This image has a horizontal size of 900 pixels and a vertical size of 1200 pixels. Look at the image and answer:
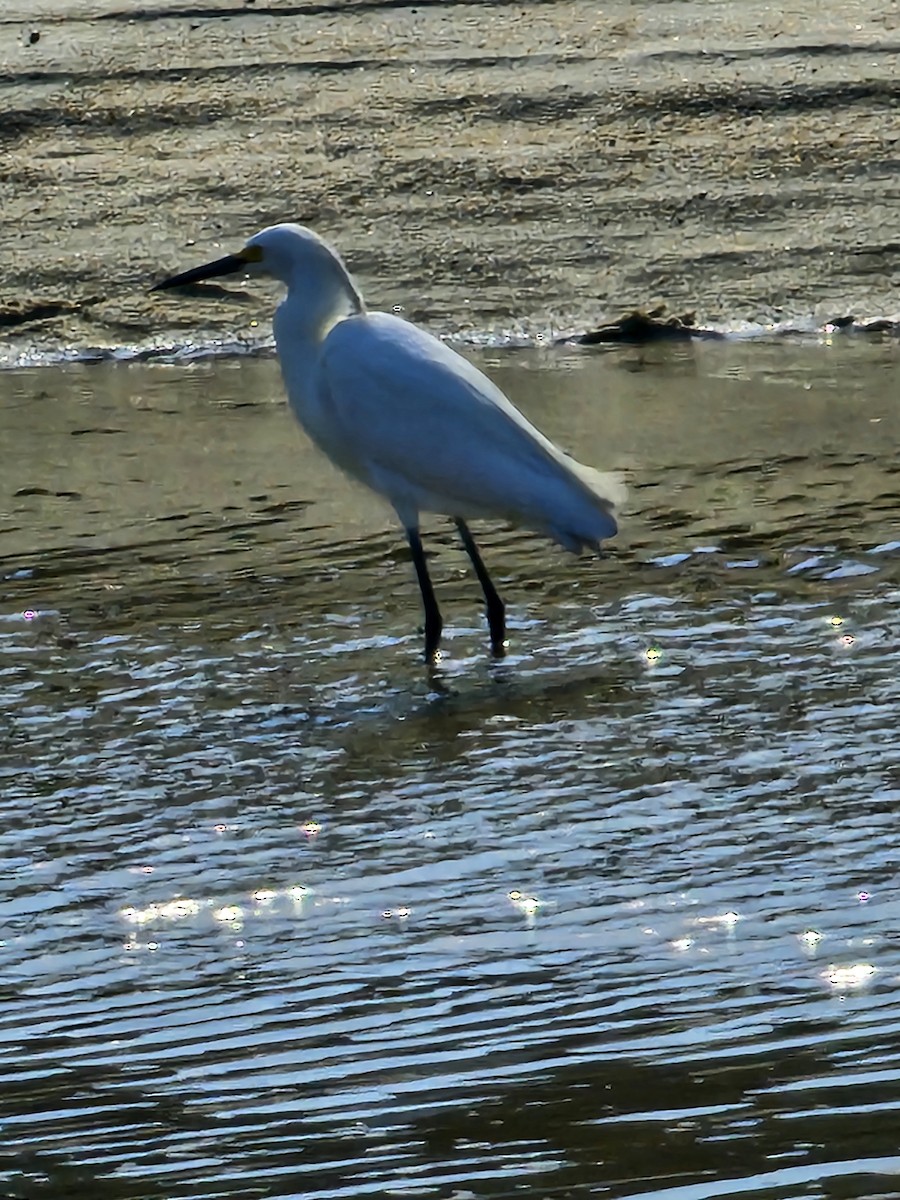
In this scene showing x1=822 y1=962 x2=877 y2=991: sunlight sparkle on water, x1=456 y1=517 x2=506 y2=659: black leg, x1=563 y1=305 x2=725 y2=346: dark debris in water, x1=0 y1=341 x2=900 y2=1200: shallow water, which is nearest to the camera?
x1=0 y1=341 x2=900 y2=1200: shallow water

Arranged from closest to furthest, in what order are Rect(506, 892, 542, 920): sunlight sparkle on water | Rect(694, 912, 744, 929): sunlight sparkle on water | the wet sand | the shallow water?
1. the shallow water
2. Rect(694, 912, 744, 929): sunlight sparkle on water
3. Rect(506, 892, 542, 920): sunlight sparkle on water
4. the wet sand

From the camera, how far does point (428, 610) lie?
6.57 metres

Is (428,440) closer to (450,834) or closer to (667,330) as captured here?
(450,834)

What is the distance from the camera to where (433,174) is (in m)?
11.8

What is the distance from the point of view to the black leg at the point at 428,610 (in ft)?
21.4

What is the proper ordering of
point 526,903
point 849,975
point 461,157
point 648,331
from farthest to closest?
point 461,157 < point 648,331 < point 526,903 < point 849,975

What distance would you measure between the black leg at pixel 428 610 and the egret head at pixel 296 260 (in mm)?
851

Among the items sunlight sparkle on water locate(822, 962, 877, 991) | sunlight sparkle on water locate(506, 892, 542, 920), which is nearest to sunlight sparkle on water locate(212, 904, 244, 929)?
sunlight sparkle on water locate(506, 892, 542, 920)

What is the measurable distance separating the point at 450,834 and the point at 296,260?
256 cm

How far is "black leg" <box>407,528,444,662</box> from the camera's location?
257 inches

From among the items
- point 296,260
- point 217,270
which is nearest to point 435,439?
point 296,260

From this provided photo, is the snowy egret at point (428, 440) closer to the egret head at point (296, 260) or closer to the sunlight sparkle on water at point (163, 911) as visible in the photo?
the egret head at point (296, 260)

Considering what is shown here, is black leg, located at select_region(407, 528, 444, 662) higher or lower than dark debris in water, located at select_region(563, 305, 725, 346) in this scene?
lower

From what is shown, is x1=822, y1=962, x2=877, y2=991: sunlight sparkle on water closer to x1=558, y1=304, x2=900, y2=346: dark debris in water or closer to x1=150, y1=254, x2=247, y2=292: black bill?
x1=150, y1=254, x2=247, y2=292: black bill
